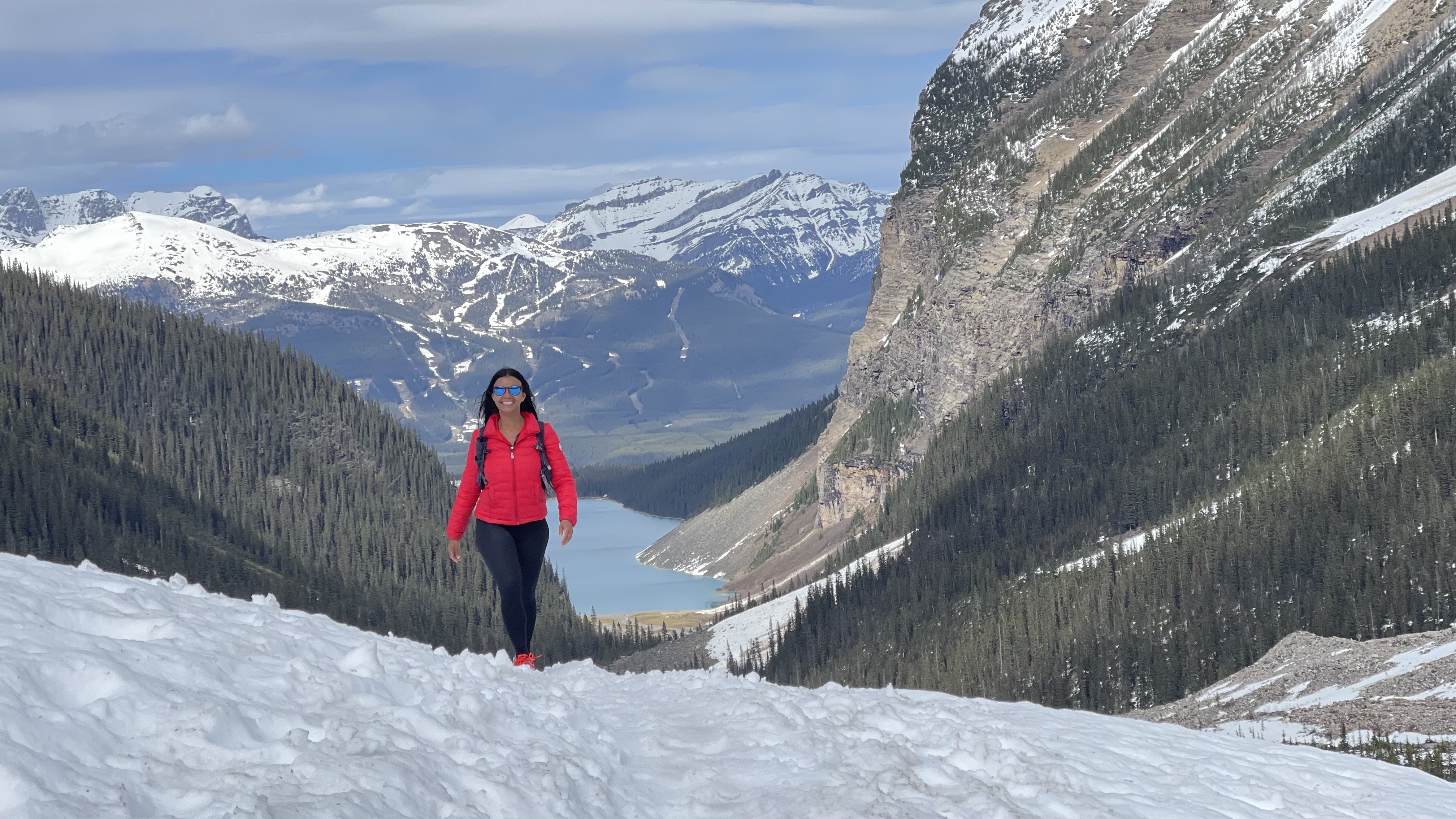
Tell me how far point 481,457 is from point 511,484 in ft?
2.43

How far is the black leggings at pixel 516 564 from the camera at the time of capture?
23.9 m

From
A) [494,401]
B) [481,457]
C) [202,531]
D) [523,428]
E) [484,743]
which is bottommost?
[484,743]

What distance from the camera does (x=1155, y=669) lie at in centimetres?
10225

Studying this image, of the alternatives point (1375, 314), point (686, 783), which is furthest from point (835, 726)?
point (1375, 314)

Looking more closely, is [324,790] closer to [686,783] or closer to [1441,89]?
[686,783]

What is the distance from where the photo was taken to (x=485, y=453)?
77.8ft

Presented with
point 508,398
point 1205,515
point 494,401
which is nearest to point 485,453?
point 494,401

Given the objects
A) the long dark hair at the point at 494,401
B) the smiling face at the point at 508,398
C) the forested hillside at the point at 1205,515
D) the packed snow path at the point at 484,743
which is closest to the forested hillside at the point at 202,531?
the forested hillside at the point at 1205,515

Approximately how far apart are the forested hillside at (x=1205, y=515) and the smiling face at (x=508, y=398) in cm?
8224

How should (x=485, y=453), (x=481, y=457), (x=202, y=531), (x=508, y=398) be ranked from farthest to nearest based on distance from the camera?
(x=202, y=531) → (x=485, y=453) → (x=481, y=457) → (x=508, y=398)

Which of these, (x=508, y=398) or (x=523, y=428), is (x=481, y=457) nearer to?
(x=523, y=428)

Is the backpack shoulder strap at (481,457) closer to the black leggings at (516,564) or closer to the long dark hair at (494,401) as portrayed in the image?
the long dark hair at (494,401)

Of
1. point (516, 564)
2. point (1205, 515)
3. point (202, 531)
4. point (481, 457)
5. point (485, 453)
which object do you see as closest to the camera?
point (481, 457)

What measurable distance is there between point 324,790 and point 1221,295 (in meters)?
186
